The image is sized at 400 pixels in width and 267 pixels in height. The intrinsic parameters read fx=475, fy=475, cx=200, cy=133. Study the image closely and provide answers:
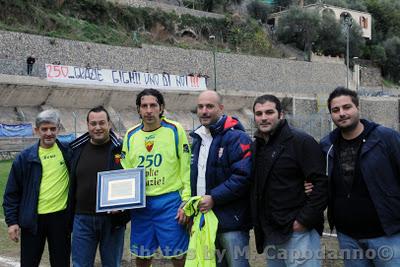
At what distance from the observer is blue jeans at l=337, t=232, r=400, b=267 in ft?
10.7

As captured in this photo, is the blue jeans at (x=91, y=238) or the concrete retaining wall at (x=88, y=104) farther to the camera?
the concrete retaining wall at (x=88, y=104)

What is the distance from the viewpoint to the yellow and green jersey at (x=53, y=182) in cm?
419

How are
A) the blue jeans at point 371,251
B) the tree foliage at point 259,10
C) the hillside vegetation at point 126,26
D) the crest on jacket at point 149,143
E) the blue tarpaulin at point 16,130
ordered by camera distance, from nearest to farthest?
the blue jeans at point 371,251, the crest on jacket at point 149,143, the blue tarpaulin at point 16,130, the hillside vegetation at point 126,26, the tree foliage at point 259,10

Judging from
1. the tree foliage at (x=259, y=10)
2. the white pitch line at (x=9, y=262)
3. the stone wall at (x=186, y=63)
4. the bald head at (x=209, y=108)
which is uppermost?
the tree foliage at (x=259, y=10)

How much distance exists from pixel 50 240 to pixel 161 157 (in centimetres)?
123

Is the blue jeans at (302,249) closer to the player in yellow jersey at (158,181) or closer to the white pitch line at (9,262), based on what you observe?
the player in yellow jersey at (158,181)

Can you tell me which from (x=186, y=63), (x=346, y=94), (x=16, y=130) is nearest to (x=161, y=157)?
(x=346, y=94)

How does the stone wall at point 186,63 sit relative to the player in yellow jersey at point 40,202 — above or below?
above

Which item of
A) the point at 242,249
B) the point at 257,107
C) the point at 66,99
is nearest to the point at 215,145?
the point at 257,107

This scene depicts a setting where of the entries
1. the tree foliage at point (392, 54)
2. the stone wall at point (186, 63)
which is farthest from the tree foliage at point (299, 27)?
the tree foliage at point (392, 54)

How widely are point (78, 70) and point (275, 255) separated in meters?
Answer: 24.0

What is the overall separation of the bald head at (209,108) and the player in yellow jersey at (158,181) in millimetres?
411

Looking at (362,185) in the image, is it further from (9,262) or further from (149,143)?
(9,262)

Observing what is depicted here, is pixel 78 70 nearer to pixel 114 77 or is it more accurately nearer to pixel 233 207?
pixel 114 77
